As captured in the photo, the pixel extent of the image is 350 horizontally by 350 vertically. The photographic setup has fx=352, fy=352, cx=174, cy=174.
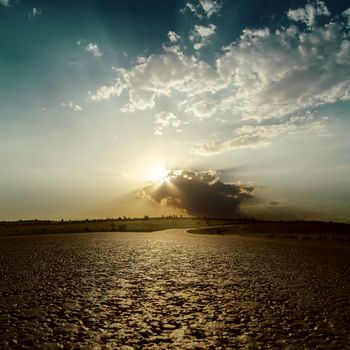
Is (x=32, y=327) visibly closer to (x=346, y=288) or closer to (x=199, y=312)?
(x=199, y=312)

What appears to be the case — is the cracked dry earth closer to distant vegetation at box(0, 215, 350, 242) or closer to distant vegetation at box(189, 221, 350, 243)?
distant vegetation at box(189, 221, 350, 243)

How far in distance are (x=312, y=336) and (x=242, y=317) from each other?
5.79 feet

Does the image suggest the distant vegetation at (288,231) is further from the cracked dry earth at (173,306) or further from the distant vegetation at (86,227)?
the cracked dry earth at (173,306)

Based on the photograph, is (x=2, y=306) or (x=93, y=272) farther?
(x=93, y=272)

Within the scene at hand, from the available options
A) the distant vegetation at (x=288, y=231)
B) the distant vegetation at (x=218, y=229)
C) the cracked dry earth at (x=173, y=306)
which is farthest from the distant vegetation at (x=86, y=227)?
the cracked dry earth at (x=173, y=306)

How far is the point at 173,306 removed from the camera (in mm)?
9664

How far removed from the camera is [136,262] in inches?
714

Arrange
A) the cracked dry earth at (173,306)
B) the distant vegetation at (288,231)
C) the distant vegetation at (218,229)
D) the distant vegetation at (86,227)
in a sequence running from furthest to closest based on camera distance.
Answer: the distant vegetation at (86,227), the distant vegetation at (218,229), the distant vegetation at (288,231), the cracked dry earth at (173,306)

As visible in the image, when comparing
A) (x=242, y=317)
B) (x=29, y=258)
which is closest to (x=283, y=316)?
(x=242, y=317)

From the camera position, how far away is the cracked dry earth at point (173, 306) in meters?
7.21

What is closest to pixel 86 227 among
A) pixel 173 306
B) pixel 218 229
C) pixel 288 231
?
pixel 218 229

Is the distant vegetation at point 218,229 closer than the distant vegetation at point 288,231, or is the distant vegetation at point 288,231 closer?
the distant vegetation at point 288,231

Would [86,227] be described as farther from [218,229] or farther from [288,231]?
[288,231]

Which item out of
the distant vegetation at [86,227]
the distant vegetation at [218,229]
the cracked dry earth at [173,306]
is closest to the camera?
the cracked dry earth at [173,306]
